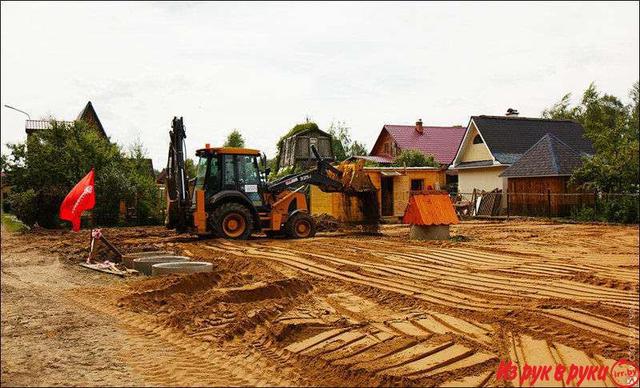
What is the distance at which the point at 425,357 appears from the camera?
18.7 ft

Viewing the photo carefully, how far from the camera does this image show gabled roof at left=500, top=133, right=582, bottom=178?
26.6 metres

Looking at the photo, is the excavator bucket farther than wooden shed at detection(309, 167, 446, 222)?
No

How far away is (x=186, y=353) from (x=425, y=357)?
240cm

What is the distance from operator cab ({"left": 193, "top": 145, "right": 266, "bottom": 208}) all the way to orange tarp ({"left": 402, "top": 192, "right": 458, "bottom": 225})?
4.63 m

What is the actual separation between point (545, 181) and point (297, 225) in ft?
43.3

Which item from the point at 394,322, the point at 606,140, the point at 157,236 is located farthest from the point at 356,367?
the point at 606,140

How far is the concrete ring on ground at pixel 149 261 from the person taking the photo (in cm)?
1220

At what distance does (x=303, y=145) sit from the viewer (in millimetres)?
45625

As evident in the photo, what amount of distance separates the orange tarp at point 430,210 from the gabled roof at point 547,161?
11.5 meters

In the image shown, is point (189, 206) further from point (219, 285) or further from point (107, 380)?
point (107, 380)

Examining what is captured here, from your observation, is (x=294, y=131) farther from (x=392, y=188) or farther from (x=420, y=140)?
(x=392, y=188)

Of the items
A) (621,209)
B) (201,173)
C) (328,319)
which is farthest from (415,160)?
(328,319)

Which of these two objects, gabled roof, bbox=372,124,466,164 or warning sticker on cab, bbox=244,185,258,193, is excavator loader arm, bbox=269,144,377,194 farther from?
gabled roof, bbox=372,124,466,164

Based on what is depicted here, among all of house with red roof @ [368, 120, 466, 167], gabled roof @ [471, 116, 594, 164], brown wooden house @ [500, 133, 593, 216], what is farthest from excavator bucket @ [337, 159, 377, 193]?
house with red roof @ [368, 120, 466, 167]
